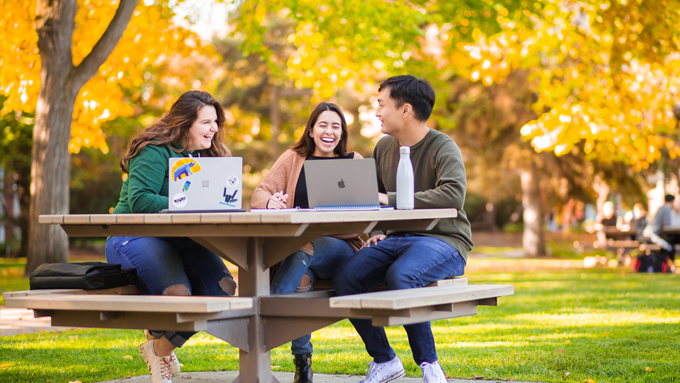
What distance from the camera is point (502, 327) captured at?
278 inches

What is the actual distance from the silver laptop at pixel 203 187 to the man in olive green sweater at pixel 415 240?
92cm

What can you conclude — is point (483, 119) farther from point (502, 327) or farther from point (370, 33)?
point (502, 327)

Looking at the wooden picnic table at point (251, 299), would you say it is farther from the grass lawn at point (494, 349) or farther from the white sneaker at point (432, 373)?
the grass lawn at point (494, 349)

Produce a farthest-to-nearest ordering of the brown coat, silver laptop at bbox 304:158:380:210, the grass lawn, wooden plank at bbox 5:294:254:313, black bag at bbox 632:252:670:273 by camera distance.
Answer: black bag at bbox 632:252:670:273, the grass lawn, the brown coat, silver laptop at bbox 304:158:380:210, wooden plank at bbox 5:294:254:313

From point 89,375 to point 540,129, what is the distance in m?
10.5

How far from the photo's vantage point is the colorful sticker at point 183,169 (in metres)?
3.60

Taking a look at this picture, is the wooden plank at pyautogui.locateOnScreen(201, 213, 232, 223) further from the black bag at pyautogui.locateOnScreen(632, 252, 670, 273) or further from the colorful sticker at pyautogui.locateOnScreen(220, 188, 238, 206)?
the black bag at pyautogui.locateOnScreen(632, 252, 670, 273)

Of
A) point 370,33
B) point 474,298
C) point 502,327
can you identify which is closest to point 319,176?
point 474,298

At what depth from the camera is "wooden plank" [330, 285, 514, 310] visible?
125 inches

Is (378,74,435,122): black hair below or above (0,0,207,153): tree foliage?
below

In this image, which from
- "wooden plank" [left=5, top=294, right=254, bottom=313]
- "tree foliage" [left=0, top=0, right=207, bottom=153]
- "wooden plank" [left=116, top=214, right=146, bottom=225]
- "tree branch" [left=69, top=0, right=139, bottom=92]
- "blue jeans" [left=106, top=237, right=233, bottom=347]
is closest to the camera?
"wooden plank" [left=5, top=294, right=254, bottom=313]

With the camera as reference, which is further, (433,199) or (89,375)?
(89,375)

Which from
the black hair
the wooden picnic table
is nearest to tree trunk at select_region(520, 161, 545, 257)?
the black hair

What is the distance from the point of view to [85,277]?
394cm
